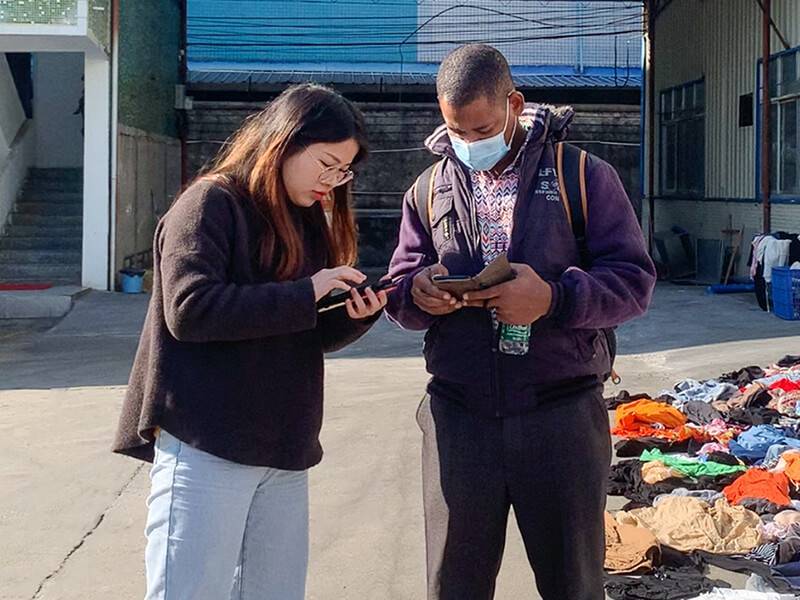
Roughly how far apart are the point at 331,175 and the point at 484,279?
0.48 metres

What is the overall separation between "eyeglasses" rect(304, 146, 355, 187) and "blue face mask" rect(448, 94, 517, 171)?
0.31 metres

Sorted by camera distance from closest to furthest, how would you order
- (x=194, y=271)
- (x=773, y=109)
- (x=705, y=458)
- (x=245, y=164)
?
(x=194, y=271)
(x=245, y=164)
(x=705, y=458)
(x=773, y=109)

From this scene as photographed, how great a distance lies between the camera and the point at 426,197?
10.7 ft

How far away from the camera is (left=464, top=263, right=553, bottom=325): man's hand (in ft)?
9.41

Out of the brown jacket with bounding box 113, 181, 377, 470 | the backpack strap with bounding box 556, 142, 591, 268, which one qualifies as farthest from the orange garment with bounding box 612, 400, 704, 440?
the brown jacket with bounding box 113, 181, 377, 470

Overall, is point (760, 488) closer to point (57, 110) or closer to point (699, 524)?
point (699, 524)

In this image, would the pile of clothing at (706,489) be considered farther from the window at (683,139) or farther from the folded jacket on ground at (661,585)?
the window at (683,139)

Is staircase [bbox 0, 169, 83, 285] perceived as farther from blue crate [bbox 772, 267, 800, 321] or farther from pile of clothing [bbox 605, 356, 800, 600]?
pile of clothing [bbox 605, 356, 800, 600]

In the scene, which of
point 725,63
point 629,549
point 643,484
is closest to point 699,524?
point 629,549

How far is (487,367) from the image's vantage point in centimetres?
305

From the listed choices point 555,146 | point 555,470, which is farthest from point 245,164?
point 555,470

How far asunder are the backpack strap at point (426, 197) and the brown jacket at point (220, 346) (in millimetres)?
509

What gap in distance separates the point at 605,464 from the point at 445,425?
0.45m

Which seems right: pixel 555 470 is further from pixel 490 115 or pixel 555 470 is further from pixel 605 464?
pixel 490 115
